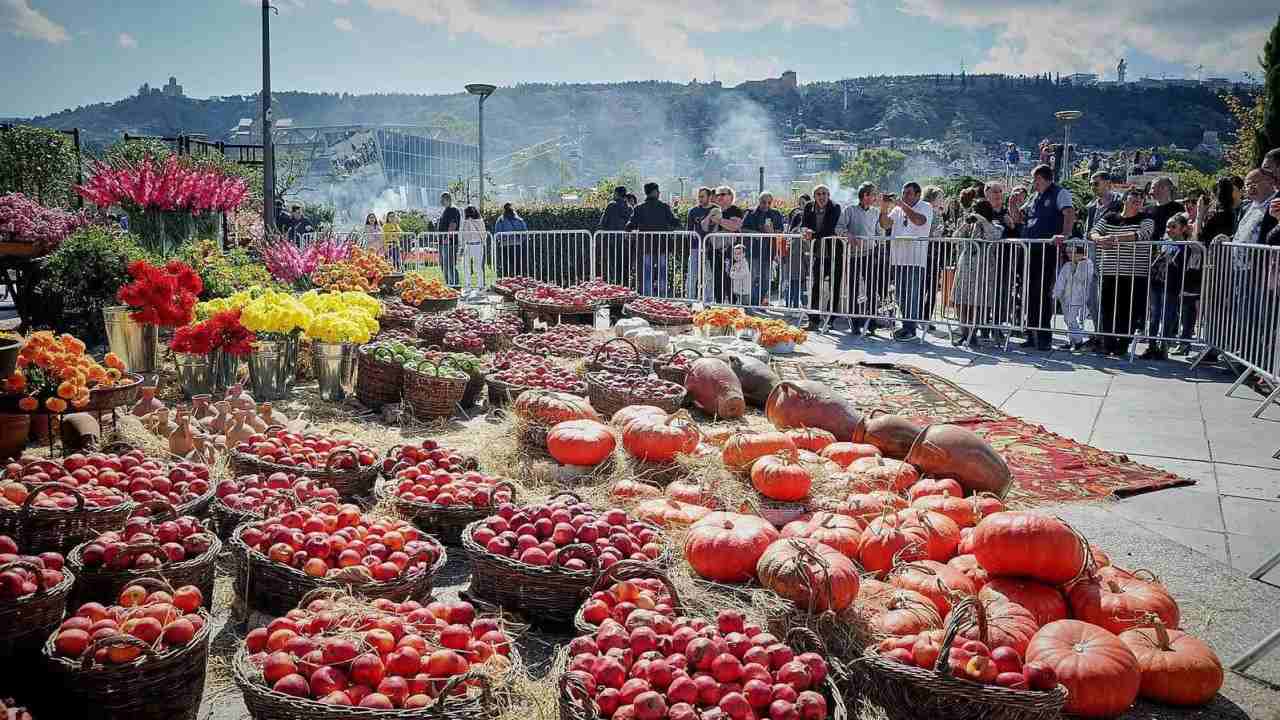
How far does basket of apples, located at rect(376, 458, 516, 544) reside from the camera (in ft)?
15.4

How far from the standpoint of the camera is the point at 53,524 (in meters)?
3.96

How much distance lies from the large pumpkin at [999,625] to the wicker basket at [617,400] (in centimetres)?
341

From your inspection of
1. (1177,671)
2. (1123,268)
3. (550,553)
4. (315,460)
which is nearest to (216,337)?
(315,460)

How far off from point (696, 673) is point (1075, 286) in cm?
984

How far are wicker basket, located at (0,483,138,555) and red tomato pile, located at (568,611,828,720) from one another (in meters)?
2.29

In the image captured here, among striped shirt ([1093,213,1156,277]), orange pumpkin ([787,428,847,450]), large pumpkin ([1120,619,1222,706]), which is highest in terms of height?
striped shirt ([1093,213,1156,277])

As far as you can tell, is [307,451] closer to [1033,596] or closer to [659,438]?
[659,438]

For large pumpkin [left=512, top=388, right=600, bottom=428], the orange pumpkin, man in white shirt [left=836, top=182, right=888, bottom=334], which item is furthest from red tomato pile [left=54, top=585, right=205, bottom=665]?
man in white shirt [left=836, top=182, right=888, bottom=334]

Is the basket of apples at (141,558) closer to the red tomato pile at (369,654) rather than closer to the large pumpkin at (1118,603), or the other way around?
the red tomato pile at (369,654)

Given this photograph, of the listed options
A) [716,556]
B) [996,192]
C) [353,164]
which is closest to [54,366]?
[716,556]

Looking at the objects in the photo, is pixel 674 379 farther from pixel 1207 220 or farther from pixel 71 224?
pixel 71 224

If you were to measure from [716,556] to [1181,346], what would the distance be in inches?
363

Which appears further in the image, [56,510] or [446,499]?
[446,499]

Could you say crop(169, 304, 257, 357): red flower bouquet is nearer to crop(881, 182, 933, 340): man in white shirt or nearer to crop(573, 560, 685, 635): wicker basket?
crop(573, 560, 685, 635): wicker basket
